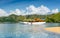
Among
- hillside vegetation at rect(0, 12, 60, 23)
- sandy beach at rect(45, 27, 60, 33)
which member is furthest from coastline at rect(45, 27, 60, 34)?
hillside vegetation at rect(0, 12, 60, 23)

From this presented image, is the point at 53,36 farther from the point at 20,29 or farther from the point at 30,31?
the point at 20,29

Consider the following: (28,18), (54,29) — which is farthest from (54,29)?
(28,18)

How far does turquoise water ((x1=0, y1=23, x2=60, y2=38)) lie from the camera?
1.94 metres

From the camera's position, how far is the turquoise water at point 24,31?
→ 1.94 m

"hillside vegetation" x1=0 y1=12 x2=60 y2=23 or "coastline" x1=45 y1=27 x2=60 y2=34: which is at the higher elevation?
"hillside vegetation" x1=0 y1=12 x2=60 y2=23

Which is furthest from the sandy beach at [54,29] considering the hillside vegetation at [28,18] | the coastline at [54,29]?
the hillside vegetation at [28,18]

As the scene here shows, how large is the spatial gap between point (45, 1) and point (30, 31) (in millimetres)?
519

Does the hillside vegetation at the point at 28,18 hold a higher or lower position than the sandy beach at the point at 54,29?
higher

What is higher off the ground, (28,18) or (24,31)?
(28,18)

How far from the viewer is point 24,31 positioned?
1.99 metres

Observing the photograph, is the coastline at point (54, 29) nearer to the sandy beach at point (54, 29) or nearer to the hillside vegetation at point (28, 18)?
the sandy beach at point (54, 29)

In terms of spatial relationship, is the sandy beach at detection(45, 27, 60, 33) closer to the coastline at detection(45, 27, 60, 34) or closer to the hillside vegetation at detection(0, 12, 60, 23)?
the coastline at detection(45, 27, 60, 34)

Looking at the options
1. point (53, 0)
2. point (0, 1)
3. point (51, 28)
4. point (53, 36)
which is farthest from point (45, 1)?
point (0, 1)

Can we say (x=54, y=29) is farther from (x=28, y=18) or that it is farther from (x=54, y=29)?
(x=28, y=18)
